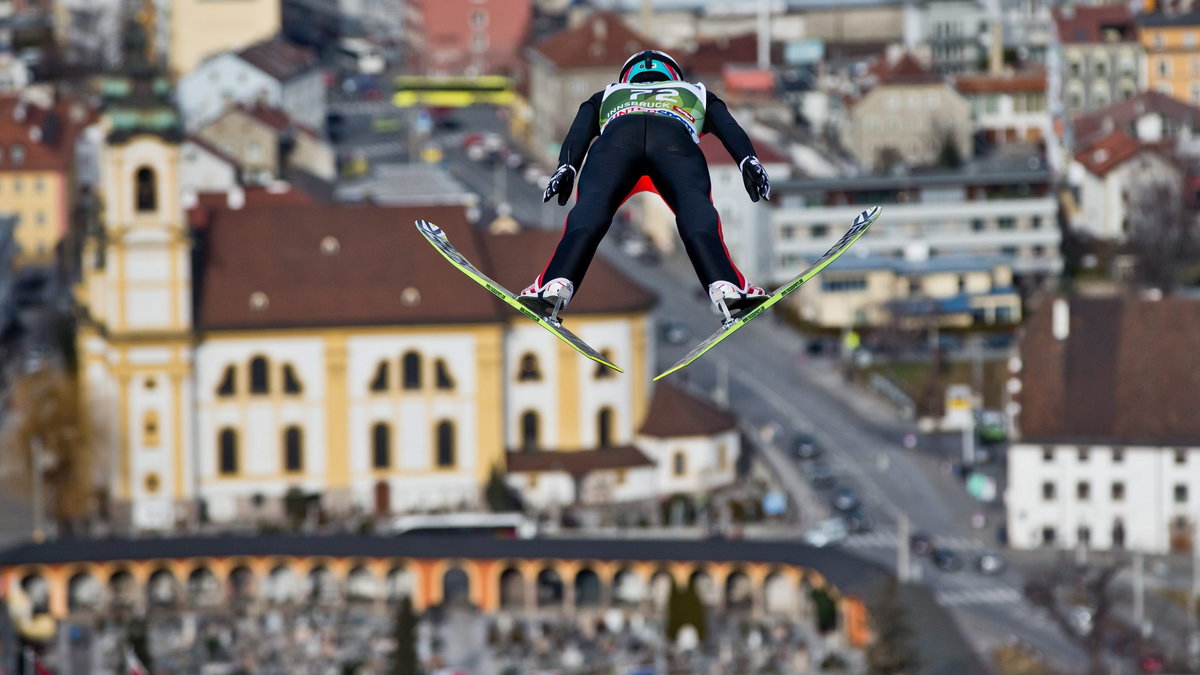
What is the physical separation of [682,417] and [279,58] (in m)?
65.9

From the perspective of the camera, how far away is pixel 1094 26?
179500 millimetres

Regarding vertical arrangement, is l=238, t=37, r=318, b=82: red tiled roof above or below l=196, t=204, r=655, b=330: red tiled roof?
above

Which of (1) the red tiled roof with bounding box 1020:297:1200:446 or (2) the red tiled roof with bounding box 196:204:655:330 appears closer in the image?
(1) the red tiled roof with bounding box 1020:297:1200:446

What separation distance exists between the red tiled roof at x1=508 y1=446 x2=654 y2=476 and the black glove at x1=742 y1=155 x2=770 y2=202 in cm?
8146

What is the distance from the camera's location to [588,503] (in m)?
121

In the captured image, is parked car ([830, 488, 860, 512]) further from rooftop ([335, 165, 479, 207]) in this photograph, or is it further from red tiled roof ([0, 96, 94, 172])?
red tiled roof ([0, 96, 94, 172])

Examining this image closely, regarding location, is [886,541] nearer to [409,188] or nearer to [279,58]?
[409,188]

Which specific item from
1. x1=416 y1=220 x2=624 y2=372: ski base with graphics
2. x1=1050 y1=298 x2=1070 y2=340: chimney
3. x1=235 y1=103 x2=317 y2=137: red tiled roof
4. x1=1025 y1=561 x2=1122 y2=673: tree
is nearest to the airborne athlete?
x1=416 y1=220 x2=624 y2=372: ski base with graphics

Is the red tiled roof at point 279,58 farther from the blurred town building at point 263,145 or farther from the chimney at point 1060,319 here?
the chimney at point 1060,319

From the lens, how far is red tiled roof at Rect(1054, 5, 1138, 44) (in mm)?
179125

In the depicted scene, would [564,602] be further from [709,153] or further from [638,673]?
[709,153]

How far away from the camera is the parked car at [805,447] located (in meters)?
123

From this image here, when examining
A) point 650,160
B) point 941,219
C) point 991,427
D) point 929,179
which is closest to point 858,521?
point 991,427

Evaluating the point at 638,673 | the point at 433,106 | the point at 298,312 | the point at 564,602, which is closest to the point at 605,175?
the point at 638,673
